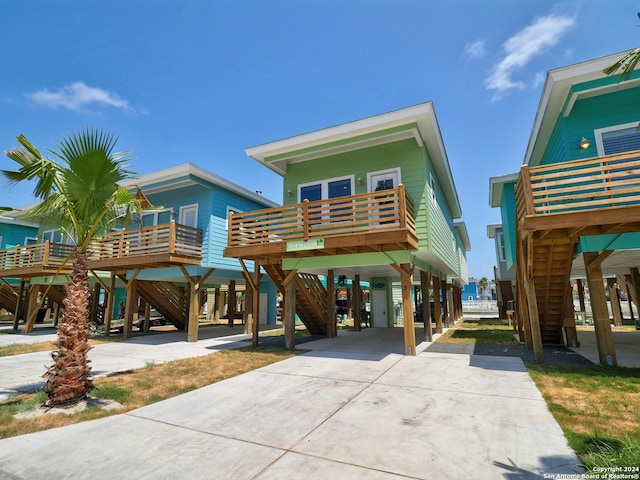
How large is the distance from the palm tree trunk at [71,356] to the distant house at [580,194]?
32.9 feet

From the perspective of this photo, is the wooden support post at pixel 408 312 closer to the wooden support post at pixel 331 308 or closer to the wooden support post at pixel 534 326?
the wooden support post at pixel 534 326

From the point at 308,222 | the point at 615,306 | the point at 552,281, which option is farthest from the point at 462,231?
the point at 308,222

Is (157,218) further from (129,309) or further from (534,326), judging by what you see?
(534,326)

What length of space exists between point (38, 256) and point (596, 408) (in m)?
26.2

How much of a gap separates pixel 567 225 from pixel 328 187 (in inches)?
327

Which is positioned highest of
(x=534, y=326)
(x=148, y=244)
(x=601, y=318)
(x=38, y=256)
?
(x=148, y=244)

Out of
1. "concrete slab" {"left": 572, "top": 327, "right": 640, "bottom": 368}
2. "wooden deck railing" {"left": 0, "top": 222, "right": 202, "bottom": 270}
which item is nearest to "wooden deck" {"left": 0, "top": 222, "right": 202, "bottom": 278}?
"wooden deck railing" {"left": 0, "top": 222, "right": 202, "bottom": 270}

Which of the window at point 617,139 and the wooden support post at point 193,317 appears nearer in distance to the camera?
the window at point 617,139

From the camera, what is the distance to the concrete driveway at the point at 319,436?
3.58 m

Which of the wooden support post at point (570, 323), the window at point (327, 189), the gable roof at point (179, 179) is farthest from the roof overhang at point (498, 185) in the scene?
the gable roof at point (179, 179)

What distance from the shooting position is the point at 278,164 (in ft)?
46.8

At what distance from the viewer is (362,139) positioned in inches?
480

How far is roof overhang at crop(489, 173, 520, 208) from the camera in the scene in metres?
16.4

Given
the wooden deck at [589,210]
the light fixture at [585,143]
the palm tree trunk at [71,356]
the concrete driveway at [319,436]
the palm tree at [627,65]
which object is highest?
the light fixture at [585,143]
